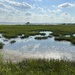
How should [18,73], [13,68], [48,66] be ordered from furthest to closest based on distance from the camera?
[48,66] → [13,68] → [18,73]

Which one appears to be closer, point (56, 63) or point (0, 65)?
point (0, 65)

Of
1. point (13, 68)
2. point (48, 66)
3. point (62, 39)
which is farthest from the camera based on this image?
point (62, 39)

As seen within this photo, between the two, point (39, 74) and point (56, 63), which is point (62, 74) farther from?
point (56, 63)

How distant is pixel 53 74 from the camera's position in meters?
11.5

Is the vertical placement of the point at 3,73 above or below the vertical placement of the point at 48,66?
above

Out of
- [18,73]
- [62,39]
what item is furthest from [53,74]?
[62,39]

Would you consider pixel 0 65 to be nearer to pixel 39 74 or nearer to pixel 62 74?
pixel 39 74

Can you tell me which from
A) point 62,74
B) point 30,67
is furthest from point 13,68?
point 62,74

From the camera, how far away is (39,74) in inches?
444

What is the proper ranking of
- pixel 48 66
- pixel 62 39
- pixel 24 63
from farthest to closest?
1. pixel 62 39
2. pixel 24 63
3. pixel 48 66

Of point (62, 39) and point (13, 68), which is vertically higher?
point (13, 68)

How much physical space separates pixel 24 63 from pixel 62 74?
497 centimetres

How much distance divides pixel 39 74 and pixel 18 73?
51.5 inches

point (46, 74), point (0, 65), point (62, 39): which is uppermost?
point (0, 65)
